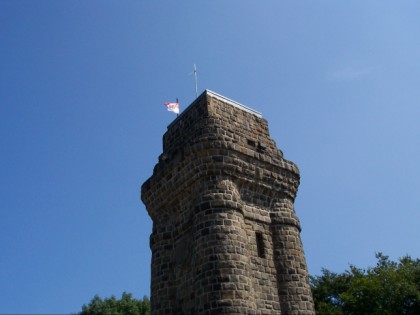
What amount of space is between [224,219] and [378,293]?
68.2ft

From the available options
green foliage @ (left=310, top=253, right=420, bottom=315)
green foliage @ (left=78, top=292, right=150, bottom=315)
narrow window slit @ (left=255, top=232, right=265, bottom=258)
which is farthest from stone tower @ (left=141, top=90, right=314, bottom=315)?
green foliage @ (left=78, top=292, right=150, bottom=315)

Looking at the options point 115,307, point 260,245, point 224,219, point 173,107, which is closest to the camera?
point 224,219

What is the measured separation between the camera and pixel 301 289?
10867mm

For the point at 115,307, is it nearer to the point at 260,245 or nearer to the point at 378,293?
the point at 378,293

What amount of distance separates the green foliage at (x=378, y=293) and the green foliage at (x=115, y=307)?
49.4ft

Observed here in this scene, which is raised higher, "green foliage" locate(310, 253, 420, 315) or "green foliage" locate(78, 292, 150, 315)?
"green foliage" locate(78, 292, 150, 315)

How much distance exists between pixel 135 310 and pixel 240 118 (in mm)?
30012

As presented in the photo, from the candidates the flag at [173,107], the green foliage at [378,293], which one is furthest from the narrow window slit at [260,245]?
the green foliage at [378,293]

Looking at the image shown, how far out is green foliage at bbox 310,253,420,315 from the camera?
26609 millimetres

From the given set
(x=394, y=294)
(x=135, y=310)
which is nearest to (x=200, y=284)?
(x=394, y=294)

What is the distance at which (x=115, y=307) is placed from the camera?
125 ft

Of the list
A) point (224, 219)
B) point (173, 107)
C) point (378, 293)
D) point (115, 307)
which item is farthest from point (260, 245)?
point (115, 307)

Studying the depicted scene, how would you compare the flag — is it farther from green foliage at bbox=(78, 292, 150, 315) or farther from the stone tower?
green foliage at bbox=(78, 292, 150, 315)

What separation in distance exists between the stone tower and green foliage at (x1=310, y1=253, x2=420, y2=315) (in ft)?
59.3
